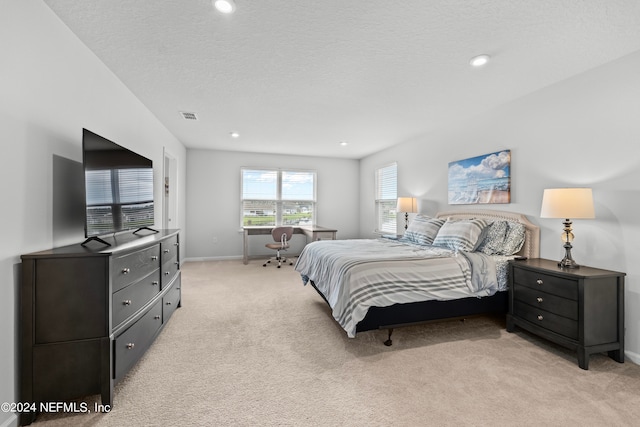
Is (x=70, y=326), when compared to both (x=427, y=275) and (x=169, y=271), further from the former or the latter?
(x=427, y=275)

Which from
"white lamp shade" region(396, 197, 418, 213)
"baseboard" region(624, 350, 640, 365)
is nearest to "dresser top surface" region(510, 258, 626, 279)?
"baseboard" region(624, 350, 640, 365)

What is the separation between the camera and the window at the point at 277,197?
6.57 metres

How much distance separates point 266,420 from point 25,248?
1703 millimetres

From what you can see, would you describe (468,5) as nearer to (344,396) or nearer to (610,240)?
(610,240)

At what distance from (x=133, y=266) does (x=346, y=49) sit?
2304 mm

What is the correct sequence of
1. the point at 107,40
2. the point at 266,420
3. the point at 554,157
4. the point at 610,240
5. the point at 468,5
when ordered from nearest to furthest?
the point at 266,420 → the point at 468,5 → the point at 107,40 → the point at 610,240 → the point at 554,157

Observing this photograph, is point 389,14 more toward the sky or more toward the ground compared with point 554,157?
more toward the sky

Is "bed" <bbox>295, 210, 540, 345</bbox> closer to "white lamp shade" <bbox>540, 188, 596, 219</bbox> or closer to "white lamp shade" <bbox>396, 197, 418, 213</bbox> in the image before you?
"white lamp shade" <bbox>540, 188, 596, 219</bbox>

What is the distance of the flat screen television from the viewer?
1921 millimetres

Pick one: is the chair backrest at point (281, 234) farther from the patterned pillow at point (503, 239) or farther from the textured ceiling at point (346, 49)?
the patterned pillow at point (503, 239)

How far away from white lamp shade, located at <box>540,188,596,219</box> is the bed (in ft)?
2.27

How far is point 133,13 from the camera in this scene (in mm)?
1857

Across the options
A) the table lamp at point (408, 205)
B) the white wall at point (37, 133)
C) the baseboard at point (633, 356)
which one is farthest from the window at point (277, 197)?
the baseboard at point (633, 356)

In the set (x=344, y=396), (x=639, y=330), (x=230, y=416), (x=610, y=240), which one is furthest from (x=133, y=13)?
(x=639, y=330)
